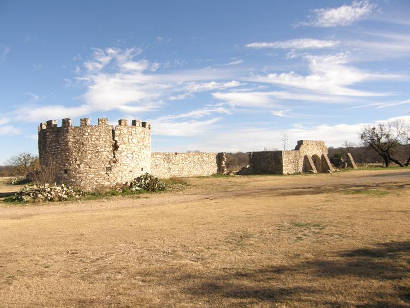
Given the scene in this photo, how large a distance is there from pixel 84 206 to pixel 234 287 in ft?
32.6

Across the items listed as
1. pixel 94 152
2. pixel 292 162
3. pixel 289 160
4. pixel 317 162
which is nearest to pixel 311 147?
pixel 317 162

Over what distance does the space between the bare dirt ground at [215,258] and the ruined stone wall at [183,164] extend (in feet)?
44.1

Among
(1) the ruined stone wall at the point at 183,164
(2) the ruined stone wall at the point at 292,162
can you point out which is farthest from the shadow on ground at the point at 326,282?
(2) the ruined stone wall at the point at 292,162

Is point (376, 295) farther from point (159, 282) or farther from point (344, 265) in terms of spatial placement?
point (159, 282)

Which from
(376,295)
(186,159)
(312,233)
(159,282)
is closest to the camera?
(376,295)

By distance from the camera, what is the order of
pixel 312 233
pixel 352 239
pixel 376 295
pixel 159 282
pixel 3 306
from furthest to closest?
1. pixel 312 233
2. pixel 352 239
3. pixel 159 282
4. pixel 3 306
5. pixel 376 295

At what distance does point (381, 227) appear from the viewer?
6.95 m

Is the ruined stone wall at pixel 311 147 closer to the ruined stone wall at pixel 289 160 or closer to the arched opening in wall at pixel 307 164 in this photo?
the ruined stone wall at pixel 289 160

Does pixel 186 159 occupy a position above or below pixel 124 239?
above

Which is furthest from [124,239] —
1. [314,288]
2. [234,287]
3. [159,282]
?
[314,288]

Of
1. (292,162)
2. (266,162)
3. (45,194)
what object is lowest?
(45,194)

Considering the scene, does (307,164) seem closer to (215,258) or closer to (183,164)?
(183,164)

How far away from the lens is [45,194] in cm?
1455

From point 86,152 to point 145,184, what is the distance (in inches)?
130
